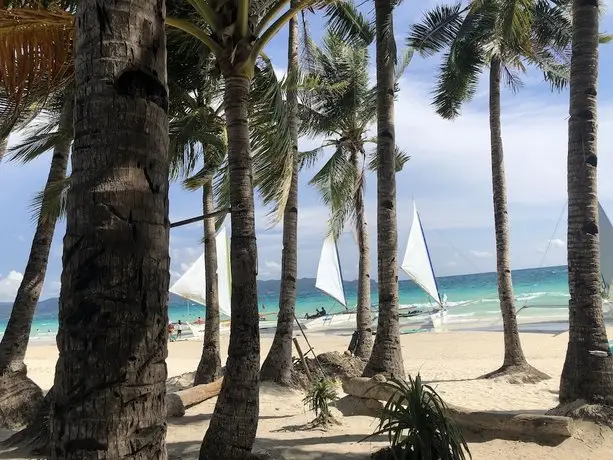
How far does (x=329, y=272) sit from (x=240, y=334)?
26.0 m

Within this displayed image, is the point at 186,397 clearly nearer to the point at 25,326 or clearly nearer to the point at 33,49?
the point at 25,326

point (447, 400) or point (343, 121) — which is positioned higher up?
point (343, 121)

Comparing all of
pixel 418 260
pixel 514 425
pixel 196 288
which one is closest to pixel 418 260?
pixel 418 260

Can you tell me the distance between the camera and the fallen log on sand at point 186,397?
27.2 feet

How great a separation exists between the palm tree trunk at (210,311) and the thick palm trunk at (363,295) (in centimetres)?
426

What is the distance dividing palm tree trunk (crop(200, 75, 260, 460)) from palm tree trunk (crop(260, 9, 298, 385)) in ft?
16.9

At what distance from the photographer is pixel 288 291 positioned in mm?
11383

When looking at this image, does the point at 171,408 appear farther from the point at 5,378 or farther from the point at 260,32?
the point at 260,32

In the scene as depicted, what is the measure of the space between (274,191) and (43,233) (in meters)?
4.40

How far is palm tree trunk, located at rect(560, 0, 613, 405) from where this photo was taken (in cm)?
645

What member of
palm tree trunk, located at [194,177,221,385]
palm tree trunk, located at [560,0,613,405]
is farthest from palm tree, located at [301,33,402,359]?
palm tree trunk, located at [560,0,613,405]

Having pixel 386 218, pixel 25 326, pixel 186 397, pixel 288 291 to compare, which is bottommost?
pixel 186 397

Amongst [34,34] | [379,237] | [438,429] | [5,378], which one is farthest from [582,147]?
[5,378]

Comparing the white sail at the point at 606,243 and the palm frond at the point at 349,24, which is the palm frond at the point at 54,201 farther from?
the white sail at the point at 606,243
